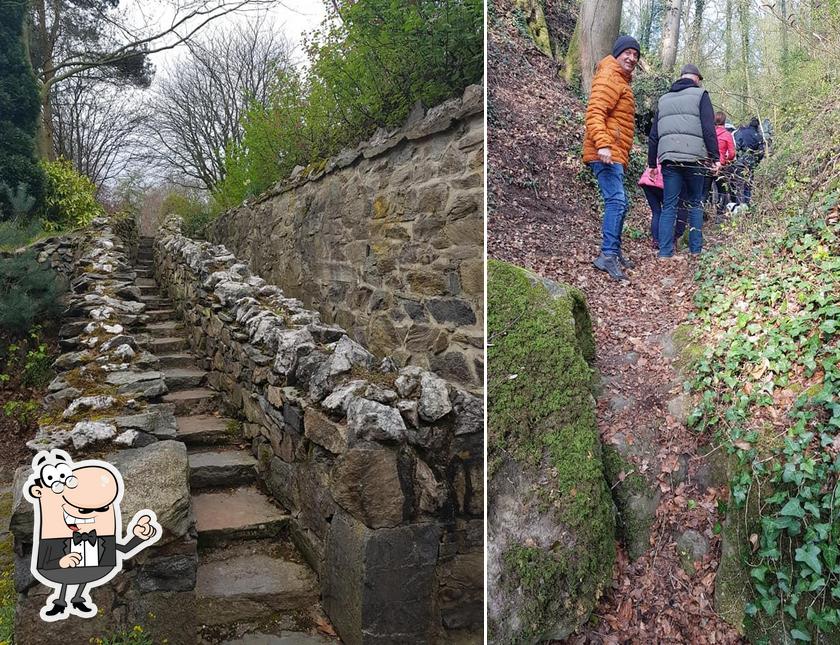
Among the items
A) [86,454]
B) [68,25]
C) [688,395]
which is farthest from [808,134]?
[68,25]

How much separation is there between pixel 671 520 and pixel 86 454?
1472 mm

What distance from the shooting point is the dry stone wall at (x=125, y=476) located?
1302mm

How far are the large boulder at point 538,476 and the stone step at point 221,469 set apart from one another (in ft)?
5.65

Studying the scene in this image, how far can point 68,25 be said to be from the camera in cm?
268

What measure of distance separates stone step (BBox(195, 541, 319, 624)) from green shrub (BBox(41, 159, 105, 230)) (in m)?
1.91

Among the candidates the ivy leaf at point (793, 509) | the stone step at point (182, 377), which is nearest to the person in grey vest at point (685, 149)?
the ivy leaf at point (793, 509)

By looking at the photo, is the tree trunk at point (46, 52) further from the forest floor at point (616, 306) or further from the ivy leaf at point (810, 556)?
the ivy leaf at point (810, 556)

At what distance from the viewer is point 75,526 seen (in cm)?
103

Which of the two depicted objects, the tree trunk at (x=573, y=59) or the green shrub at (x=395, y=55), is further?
the green shrub at (x=395, y=55)

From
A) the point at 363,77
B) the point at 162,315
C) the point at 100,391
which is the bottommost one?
the point at 100,391

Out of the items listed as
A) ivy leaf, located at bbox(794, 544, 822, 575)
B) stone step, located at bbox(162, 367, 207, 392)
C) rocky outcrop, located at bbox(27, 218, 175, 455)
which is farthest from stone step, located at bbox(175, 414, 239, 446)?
ivy leaf, located at bbox(794, 544, 822, 575)

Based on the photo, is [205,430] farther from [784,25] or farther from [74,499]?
[784,25]

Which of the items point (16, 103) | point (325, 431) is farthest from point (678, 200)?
point (16, 103)

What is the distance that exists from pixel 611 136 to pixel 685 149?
11.8 inches
